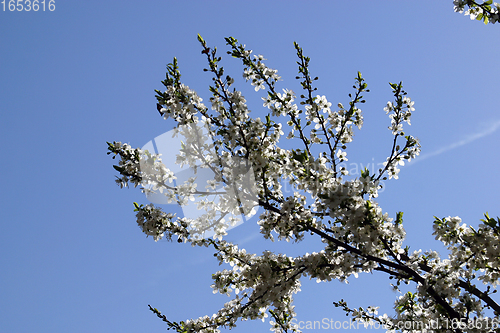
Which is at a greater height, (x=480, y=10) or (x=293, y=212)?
(x=480, y=10)

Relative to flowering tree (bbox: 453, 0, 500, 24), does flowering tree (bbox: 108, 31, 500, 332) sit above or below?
below

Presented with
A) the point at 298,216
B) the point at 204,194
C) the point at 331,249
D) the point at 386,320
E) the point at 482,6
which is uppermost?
the point at 482,6

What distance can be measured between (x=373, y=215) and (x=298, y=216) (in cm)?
113

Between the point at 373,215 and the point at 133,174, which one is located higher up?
the point at 133,174

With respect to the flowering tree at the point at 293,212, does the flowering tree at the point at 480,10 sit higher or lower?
higher

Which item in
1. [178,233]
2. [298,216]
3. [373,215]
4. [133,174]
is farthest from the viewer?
[178,233]

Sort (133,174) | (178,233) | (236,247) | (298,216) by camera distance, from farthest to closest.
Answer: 1. (236,247)
2. (178,233)
3. (133,174)
4. (298,216)

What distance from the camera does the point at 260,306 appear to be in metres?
5.60

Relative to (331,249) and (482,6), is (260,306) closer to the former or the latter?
(331,249)

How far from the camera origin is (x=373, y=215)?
4.39m

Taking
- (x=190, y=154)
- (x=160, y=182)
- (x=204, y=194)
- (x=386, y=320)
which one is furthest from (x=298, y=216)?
(x=386, y=320)

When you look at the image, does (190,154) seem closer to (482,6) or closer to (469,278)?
(469,278)

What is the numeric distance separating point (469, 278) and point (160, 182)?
5.31m

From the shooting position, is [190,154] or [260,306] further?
[260,306]
